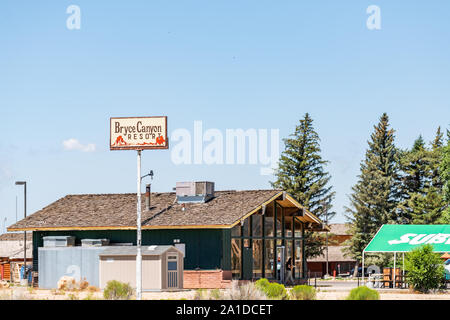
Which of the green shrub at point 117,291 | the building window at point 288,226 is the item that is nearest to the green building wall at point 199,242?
the building window at point 288,226

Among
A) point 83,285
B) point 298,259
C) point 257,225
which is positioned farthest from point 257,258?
point 83,285

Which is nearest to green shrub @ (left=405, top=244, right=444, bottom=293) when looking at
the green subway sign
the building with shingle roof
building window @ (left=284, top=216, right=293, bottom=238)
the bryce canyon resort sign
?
the green subway sign

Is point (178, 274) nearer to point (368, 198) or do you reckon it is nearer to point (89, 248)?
point (89, 248)

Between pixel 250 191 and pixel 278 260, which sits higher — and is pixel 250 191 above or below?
above

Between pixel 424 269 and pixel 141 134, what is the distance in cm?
1492

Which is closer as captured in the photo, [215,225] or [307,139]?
[215,225]

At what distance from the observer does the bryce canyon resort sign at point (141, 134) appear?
145 feet

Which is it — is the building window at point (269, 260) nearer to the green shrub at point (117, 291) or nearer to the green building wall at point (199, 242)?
the green building wall at point (199, 242)

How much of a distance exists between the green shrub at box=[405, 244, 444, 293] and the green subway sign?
1.66 meters

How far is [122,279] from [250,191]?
35.0 feet

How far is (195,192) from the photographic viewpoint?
51.6m

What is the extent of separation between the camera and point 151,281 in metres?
43.3

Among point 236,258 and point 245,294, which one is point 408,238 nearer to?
point 236,258
